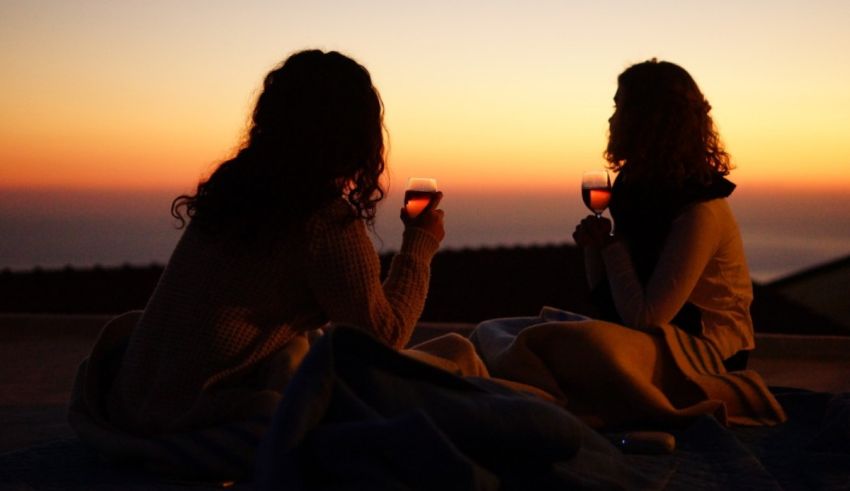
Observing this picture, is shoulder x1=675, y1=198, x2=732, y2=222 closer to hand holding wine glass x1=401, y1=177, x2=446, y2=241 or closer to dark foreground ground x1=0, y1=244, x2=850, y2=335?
hand holding wine glass x1=401, y1=177, x2=446, y2=241

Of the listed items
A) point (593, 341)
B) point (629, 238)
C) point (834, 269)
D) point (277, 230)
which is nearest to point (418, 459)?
point (277, 230)

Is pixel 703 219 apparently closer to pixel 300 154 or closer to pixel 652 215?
pixel 652 215

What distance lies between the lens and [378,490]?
8.27 feet

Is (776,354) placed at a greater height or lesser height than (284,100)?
lesser

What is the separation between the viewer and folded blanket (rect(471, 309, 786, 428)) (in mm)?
3992

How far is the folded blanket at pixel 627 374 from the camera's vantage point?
3.99 m

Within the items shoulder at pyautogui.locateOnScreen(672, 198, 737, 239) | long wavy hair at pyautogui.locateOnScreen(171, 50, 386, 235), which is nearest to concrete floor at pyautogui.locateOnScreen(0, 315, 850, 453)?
long wavy hair at pyautogui.locateOnScreen(171, 50, 386, 235)

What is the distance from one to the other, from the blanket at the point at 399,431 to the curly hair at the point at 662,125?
1.58 metres

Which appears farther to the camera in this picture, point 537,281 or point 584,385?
point 537,281

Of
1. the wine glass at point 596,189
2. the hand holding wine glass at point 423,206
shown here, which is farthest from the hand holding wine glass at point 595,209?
the hand holding wine glass at point 423,206

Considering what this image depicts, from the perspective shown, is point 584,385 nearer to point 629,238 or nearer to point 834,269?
point 629,238

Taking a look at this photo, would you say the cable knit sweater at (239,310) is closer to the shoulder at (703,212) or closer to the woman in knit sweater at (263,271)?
the woman in knit sweater at (263,271)

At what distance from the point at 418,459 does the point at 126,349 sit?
1.24 metres

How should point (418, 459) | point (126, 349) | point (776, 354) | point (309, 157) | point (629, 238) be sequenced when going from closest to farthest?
1. point (418, 459)
2. point (309, 157)
3. point (126, 349)
4. point (629, 238)
5. point (776, 354)
